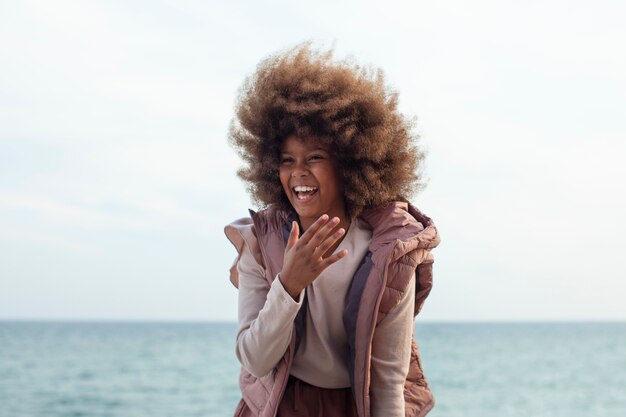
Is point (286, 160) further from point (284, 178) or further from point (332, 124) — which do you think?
point (332, 124)

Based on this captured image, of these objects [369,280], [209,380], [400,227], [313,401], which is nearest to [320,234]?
[369,280]

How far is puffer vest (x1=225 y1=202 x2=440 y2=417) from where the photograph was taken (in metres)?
2.74

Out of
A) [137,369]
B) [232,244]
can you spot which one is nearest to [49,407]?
[137,369]

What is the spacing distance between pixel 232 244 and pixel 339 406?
0.66m

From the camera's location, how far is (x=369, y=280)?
2.76 meters

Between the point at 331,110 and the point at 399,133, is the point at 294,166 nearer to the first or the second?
the point at 331,110

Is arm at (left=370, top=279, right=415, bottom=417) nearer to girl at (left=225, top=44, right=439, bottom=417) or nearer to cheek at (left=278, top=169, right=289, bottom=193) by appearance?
girl at (left=225, top=44, right=439, bottom=417)

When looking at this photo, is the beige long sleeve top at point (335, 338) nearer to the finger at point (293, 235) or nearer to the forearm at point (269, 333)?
the forearm at point (269, 333)

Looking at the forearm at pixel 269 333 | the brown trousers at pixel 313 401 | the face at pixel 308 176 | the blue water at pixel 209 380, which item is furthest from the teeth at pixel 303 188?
the blue water at pixel 209 380

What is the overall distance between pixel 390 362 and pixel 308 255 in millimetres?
502

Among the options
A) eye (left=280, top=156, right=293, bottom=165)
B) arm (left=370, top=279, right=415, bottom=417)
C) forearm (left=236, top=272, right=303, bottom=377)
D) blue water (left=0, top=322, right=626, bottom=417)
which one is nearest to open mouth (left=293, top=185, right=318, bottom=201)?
eye (left=280, top=156, right=293, bottom=165)

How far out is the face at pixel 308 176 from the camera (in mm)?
2875

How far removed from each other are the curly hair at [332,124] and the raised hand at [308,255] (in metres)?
0.36

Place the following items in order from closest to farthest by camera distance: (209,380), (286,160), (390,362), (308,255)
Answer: (308,255)
(390,362)
(286,160)
(209,380)
